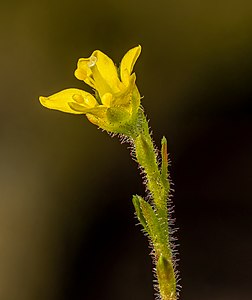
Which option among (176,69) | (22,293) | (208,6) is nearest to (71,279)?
(22,293)

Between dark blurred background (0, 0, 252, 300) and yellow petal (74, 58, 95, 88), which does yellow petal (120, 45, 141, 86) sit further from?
dark blurred background (0, 0, 252, 300)

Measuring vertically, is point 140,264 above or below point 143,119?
above

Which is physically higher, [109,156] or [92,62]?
[109,156]

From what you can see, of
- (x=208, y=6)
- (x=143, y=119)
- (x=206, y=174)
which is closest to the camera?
(x=143, y=119)

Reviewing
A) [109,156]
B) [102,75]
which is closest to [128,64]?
[102,75]

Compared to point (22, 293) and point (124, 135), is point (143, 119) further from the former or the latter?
point (22, 293)

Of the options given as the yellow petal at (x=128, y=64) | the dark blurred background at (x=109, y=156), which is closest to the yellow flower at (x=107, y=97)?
the yellow petal at (x=128, y=64)

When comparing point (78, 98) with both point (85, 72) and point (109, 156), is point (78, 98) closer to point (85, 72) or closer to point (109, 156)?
point (85, 72)
